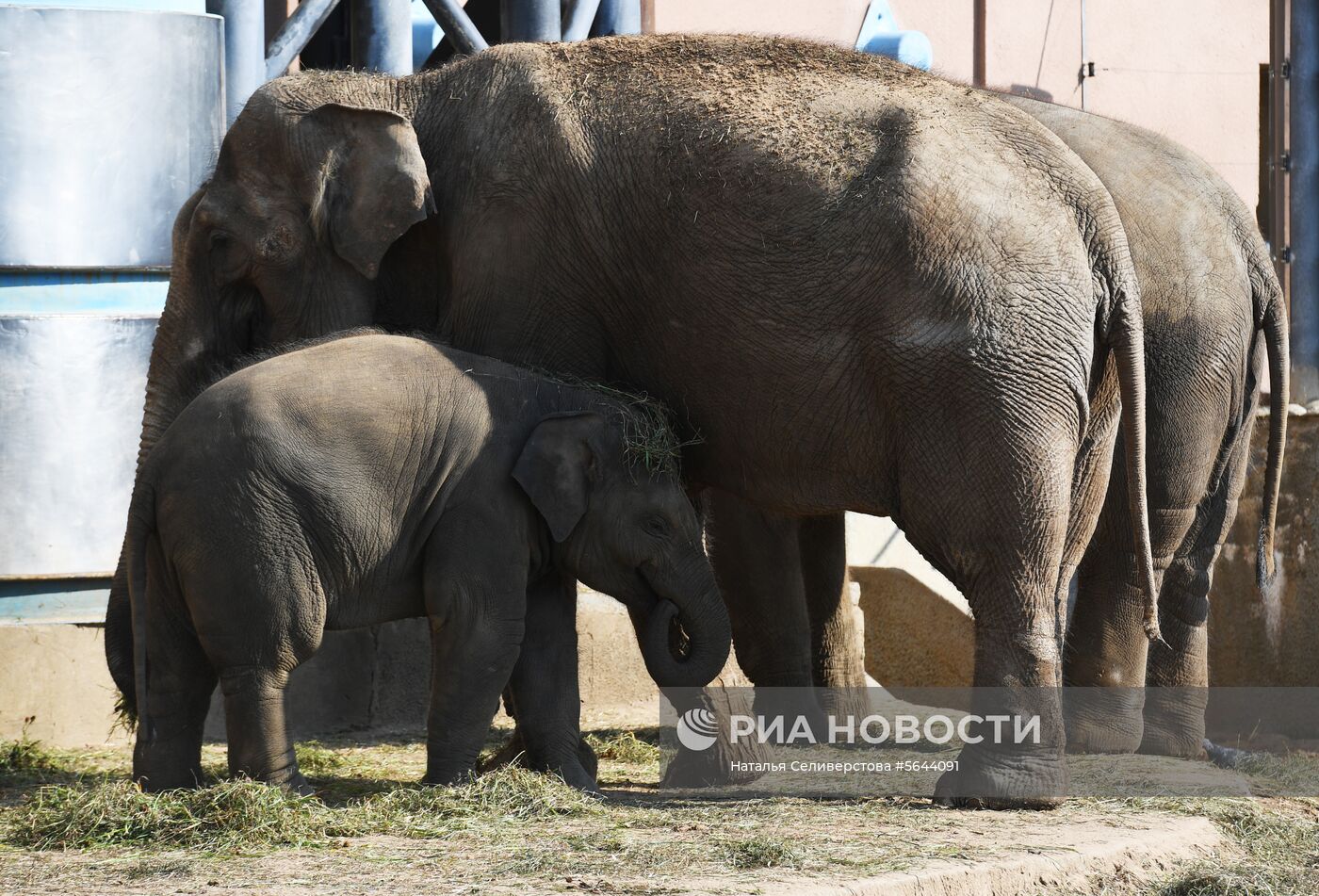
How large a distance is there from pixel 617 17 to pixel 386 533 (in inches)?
174

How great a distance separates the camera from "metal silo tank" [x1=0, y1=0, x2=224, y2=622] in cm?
724

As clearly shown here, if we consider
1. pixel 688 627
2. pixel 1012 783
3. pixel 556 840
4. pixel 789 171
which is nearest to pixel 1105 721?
pixel 1012 783

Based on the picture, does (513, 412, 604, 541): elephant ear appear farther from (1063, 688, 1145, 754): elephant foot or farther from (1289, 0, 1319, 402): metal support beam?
(1289, 0, 1319, 402): metal support beam

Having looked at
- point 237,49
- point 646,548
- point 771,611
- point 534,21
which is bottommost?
point 771,611

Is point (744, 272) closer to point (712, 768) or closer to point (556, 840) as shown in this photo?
point (712, 768)

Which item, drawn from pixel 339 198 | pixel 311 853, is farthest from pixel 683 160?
pixel 311 853

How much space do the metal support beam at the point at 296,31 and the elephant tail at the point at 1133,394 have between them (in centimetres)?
382

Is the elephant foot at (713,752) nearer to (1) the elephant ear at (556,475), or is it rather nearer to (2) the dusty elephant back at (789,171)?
(1) the elephant ear at (556,475)

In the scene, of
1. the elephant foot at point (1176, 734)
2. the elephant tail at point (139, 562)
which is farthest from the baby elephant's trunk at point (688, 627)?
the elephant foot at point (1176, 734)

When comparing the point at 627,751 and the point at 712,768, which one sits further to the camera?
the point at 627,751

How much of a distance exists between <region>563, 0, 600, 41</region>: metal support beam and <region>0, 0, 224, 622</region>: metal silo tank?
6.09 feet

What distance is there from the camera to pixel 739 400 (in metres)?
6.21

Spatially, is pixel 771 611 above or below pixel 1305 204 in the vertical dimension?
below

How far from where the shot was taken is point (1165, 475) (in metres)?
7.14
